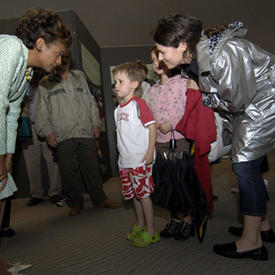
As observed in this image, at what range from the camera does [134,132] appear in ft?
5.76

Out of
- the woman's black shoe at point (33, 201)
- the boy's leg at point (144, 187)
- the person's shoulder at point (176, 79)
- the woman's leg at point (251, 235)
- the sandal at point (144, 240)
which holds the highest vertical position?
the person's shoulder at point (176, 79)

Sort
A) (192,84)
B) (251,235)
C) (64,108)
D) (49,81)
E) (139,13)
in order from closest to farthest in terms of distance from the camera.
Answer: (251,235), (192,84), (64,108), (49,81), (139,13)

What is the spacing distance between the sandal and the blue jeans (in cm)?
60

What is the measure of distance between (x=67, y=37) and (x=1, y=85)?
0.52 meters

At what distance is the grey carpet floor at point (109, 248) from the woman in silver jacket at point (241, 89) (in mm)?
139

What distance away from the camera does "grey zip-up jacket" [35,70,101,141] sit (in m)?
2.66

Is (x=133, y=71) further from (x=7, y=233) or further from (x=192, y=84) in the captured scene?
(x=7, y=233)

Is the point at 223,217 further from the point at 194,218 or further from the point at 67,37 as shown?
the point at 67,37

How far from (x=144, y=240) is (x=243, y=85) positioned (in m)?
1.05

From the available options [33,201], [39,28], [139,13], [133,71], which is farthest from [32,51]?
[139,13]

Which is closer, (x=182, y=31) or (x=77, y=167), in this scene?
(x=182, y=31)

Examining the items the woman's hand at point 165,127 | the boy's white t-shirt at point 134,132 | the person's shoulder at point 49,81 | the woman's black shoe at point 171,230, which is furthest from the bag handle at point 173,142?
the person's shoulder at point 49,81

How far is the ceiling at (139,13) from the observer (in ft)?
19.2

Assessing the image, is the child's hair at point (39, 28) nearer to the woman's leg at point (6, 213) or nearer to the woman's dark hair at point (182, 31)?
the woman's dark hair at point (182, 31)
